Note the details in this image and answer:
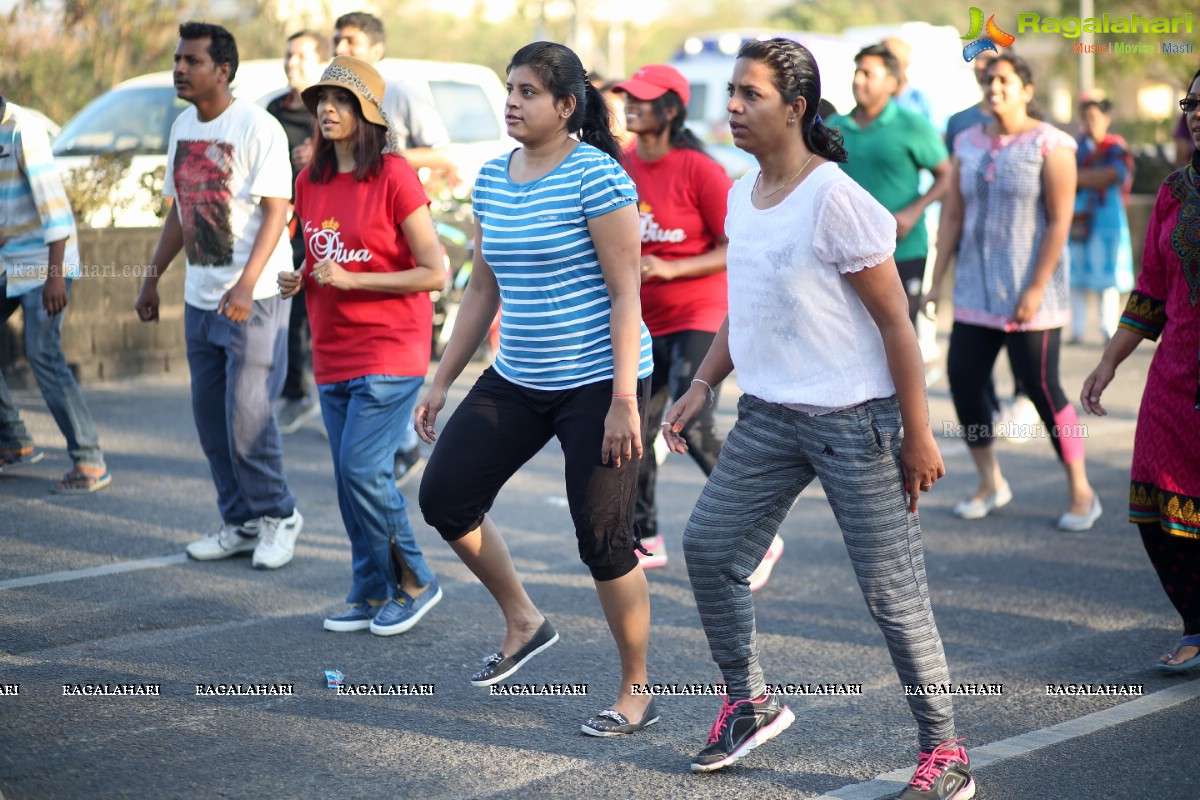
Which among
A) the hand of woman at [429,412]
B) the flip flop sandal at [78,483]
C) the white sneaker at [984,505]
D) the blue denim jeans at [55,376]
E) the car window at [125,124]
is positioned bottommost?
the white sneaker at [984,505]

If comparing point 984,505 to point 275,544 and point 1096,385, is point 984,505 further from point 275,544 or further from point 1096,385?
point 275,544

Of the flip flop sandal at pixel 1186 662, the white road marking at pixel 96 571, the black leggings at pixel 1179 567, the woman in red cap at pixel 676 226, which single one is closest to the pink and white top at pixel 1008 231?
the woman in red cap at pixel 676 226

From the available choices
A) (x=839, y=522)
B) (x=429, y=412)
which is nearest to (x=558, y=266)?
(x=429, y=412)

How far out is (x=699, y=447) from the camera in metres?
6.19

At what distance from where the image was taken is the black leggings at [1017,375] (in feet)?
23.1

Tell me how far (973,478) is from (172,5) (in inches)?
500

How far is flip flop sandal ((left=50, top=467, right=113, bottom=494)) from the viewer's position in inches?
288

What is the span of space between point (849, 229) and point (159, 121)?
989 centimetres

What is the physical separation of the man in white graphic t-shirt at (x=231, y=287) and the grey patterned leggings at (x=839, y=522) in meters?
2.66

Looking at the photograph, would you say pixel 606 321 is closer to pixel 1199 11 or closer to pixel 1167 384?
pixel 1167 384

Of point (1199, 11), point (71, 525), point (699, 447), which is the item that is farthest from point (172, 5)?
point (1199, 11)

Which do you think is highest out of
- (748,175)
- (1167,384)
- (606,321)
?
(748,175)

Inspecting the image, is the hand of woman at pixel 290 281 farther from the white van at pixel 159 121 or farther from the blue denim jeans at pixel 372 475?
the white van at pixel 159 121

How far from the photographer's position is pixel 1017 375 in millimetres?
7246
